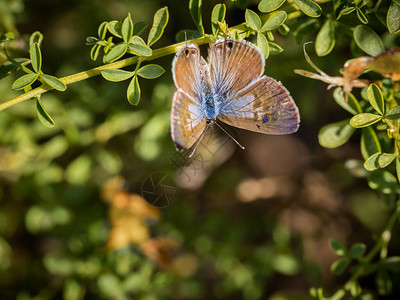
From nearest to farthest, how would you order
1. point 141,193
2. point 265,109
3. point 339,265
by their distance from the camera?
point 265,109
point 339,265
point 141,193

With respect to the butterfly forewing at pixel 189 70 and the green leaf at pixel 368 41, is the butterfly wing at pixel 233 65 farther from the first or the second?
the green leaf at pixel 368 41

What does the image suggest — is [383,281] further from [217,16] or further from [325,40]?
[217,16]

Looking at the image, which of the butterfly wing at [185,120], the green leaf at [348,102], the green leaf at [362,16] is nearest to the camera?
the butterfly wing at [185,120]

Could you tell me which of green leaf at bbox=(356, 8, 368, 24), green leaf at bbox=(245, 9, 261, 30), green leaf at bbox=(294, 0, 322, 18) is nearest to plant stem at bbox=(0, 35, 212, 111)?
green leaf at bbox=(245, 9, 261, 30)

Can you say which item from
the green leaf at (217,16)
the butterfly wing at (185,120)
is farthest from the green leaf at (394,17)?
the butterfly wing at (185,120)

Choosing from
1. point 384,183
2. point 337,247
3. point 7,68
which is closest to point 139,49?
point 7,68

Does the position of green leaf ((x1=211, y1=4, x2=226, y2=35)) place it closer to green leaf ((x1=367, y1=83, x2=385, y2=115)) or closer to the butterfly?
the butterfly
